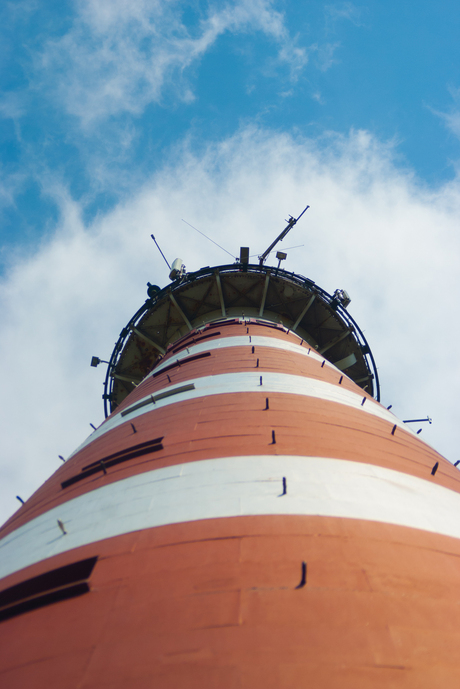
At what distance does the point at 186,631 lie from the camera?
2.94m

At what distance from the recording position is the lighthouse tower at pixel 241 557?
9.06 feet

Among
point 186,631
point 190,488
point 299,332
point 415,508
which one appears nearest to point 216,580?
point 186,631

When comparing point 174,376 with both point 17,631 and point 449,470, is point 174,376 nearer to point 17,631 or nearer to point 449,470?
point 449,470

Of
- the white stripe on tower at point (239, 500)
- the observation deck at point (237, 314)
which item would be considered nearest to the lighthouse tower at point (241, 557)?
the white stripe on tower at point (239, 500)

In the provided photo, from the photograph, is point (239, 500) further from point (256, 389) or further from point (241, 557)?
point (256, 389)

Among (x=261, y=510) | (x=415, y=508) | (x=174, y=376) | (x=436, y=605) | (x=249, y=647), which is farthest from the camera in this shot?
(x=174, y=376)

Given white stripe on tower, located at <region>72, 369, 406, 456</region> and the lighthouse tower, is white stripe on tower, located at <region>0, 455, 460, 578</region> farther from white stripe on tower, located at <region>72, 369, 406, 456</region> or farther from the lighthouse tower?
white stripe on tower, located at <region>72, 369, 406, 456</region>

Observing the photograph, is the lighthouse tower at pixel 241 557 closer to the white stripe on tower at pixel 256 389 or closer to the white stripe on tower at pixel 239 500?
the white stripe on tower at pixel 239 500

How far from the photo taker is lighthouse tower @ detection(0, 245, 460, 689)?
9.06ft

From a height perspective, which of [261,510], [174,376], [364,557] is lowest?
[364,557]

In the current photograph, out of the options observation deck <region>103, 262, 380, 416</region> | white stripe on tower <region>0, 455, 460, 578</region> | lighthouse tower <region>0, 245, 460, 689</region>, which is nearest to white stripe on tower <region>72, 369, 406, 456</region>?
lighthouse tower <region>0, 245, 460, 689</region>

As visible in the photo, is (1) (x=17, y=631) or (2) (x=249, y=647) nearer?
(2) (x=249, y=647)

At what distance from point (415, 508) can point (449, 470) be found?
2826 mm

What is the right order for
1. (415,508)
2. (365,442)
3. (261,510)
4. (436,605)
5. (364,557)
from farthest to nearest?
(365,442) → (415,508) → (261,510) → (364,557) → (436,605)
